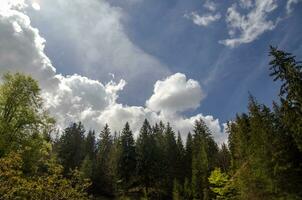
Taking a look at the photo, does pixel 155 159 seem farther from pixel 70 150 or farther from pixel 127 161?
pixel 70 150

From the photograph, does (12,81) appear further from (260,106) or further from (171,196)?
(171,196)

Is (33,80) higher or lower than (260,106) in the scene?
lower

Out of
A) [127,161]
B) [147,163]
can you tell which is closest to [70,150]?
[127,161]

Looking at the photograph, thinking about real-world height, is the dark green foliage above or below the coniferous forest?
above

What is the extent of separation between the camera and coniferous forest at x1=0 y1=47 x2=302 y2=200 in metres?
19.5

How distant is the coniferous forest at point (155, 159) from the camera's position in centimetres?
1953

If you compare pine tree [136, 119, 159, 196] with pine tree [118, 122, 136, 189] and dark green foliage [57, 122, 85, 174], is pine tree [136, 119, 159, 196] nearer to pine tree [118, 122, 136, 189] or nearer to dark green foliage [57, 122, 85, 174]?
pine tree [118, 122, 136, 189]

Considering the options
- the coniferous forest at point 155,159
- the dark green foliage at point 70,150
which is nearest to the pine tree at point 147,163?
the coniferous forest at point 155,159

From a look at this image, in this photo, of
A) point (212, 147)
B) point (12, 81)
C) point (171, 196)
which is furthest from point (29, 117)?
point (212, 147)

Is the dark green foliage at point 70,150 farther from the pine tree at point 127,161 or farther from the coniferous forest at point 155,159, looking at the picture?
the pine tree at point 127,161

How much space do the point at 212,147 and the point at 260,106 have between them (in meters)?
45.8

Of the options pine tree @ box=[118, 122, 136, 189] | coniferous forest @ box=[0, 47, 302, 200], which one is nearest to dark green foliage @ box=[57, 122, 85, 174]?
coniferous forest @ box=[0, 47, 302, 200]

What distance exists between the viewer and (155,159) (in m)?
81.6

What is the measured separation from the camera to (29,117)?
103 feet
